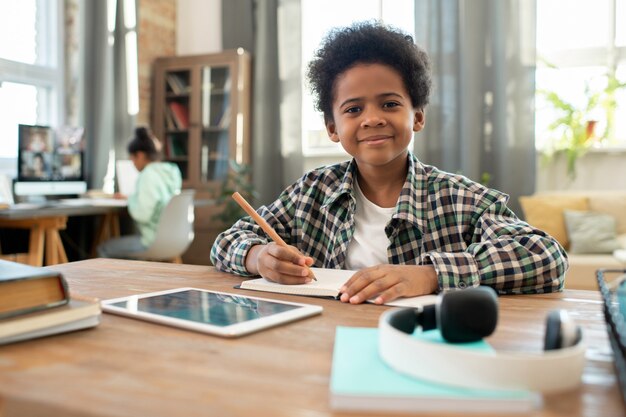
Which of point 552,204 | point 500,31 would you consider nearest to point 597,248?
point 552,204

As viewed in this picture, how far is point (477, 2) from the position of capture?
178 inches

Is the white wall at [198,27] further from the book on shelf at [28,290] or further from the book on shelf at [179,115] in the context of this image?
the book on shelf at [28,290]

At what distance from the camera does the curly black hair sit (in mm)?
1409

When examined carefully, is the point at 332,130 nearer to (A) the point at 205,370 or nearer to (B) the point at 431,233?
(B) the point at 431,233

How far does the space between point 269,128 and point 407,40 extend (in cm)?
373

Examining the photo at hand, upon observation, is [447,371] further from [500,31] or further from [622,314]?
[500,31]

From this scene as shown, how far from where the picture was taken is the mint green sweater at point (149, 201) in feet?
11.9

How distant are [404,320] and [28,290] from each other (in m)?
0.42

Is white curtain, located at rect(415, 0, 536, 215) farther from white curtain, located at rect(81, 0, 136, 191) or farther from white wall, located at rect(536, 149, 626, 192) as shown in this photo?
white curtain, located at rect(81, 0, 136, 191)

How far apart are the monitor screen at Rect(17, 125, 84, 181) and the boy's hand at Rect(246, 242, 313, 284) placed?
304 cm

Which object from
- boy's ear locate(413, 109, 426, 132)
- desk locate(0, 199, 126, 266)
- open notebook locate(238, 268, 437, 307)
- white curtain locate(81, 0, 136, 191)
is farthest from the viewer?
white curtain locate(81, 0, 136, 191)

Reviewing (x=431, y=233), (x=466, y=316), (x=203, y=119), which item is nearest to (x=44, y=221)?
(x=203, y=119)

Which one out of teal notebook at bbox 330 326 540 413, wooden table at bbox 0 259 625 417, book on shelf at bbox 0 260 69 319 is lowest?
wooden table at bbox 0 259 625 417

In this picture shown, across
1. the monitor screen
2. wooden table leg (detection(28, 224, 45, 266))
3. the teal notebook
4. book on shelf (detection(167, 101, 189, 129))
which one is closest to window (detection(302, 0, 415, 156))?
book on shelf (detection(167, 101, 189, 129))
